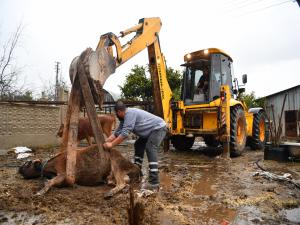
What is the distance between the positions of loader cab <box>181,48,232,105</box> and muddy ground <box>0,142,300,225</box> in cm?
345

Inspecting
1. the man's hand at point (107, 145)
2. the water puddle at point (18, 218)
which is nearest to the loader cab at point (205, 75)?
the man's hand at point (107, 145)

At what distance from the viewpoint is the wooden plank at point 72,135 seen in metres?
4.96

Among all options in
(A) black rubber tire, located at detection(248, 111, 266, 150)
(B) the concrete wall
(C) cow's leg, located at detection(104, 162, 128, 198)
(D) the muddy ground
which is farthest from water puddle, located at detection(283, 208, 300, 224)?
(B) the concrete wall

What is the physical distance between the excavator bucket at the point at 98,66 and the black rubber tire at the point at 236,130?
15.7ft

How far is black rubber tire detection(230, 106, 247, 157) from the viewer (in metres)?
9.10

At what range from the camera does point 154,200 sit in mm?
4520

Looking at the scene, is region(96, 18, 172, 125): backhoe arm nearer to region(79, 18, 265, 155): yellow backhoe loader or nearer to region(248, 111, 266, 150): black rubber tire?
region(79, 18, 265, 155): yellow backhoe loader

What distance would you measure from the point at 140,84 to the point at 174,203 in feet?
50.3

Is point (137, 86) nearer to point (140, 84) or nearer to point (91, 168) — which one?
point (140, 84)

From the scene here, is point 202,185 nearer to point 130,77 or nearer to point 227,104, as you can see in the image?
point 227,104

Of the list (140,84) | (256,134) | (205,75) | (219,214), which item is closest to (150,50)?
(205,75)

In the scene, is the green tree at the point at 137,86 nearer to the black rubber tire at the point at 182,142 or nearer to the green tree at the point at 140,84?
the green tree at the point at 140,84

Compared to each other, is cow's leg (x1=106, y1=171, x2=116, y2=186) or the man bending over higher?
the man bending over

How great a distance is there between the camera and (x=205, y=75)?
9930 millimetres
